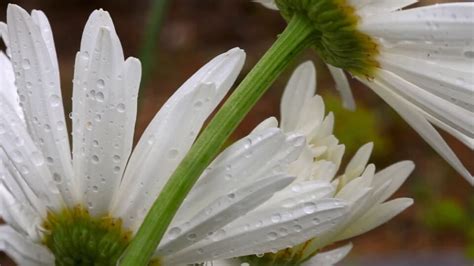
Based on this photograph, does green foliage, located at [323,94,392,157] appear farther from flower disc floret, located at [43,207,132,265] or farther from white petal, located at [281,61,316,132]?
flower disc floret, located at [43,207,132,265]

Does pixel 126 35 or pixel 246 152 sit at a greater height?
pixel 126 35

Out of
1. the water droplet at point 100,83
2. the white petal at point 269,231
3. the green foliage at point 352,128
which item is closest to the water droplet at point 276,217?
the white petal at point 269,231

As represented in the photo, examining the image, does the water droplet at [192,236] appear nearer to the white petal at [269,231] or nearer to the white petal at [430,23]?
the white petal at [269,231]

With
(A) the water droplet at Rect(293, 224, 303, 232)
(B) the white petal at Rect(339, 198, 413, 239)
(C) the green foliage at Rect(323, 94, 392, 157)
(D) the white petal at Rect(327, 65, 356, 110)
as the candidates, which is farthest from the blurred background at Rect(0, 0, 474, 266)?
(A) the water droplet at Rect(293, 224, 303, 232)

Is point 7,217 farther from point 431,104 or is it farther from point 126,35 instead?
point 126,35

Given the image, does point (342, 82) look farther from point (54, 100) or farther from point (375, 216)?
point (54, 100)

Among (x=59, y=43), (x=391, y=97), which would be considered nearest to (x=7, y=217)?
(x=391, y=97)
